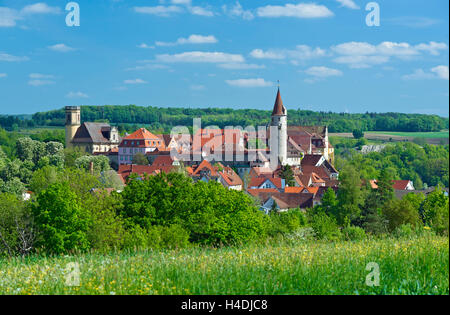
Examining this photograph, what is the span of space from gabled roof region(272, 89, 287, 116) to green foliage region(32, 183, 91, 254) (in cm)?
8540

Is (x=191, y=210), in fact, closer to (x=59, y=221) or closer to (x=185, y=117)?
(x=59, y=221)

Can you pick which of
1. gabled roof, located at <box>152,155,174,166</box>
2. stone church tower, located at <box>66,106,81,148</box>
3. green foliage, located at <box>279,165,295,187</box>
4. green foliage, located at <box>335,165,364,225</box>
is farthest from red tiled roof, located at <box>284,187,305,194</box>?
stone church tower, located at <box>66,106,81,148</box>

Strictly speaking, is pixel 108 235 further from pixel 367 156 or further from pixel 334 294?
pixel 367 156

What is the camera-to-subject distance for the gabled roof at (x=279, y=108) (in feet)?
350

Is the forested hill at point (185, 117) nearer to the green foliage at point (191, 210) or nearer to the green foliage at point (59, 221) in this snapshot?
the green foliage at point (191, 210)

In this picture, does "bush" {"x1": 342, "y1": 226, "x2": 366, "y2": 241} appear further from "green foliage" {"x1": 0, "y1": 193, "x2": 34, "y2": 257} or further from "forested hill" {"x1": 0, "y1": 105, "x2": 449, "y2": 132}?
"forested hill" {"x1": 0, "y1": 105, "x2": 449, "y2": 132}

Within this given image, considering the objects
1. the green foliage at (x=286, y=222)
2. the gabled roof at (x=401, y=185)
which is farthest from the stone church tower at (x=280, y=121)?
the green foliage at (x=286, y=222)

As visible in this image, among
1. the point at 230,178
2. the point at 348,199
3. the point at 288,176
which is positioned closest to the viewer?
the point at 348,199

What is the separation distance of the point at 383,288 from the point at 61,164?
7231 cm

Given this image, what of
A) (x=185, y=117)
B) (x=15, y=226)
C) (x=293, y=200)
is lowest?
(x=293, y=200)

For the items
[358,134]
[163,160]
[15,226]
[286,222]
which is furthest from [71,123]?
[15,226]

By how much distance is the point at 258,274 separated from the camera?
774 cm

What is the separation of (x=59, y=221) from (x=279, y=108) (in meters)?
86.7
